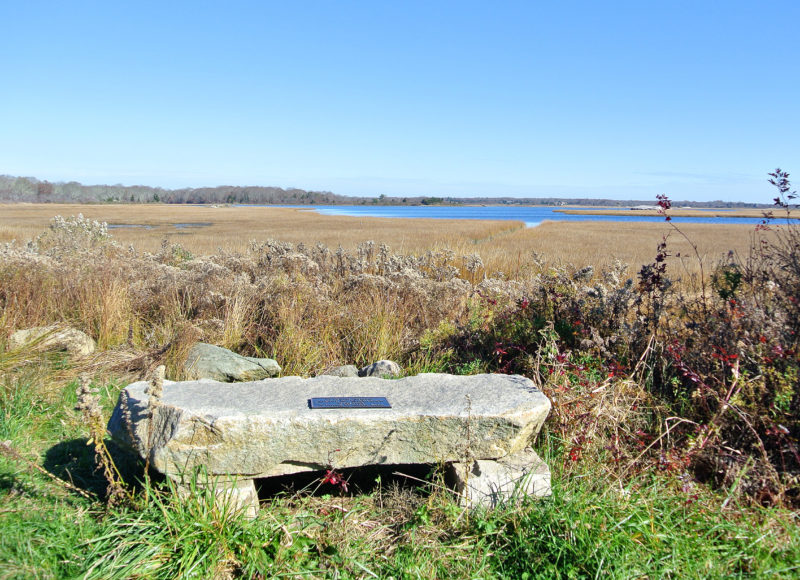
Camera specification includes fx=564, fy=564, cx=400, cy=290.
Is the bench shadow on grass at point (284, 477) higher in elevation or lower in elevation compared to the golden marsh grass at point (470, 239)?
lower

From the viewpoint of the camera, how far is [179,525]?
3.34 metres

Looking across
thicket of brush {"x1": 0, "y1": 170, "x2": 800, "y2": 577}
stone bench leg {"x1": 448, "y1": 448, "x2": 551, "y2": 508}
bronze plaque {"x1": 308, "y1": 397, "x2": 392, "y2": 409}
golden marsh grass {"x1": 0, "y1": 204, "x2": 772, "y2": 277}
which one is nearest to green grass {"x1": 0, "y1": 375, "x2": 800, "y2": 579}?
thicket of brush {"x1": 0, "y1": 170, "x2": 800, "y2": 577}

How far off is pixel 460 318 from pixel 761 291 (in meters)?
3.69

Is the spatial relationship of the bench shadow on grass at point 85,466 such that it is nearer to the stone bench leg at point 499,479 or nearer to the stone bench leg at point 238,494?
the stone bench leg at point 238,494

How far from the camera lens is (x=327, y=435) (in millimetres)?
3822

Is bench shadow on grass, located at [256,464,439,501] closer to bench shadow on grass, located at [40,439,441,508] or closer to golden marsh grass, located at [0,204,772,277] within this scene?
bench shadow on grass, located at [40,439,441,508]

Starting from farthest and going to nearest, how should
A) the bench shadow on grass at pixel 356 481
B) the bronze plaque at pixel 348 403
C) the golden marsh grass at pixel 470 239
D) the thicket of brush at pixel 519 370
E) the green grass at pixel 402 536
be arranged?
the golden marsh grass at pixel 470 239 → the bench shadow on grass at pixel 356 481 → the bronze plaque at pixel 348 403 → the thicket of brush at pixel 519 370 → the green grass at pixel 402 536

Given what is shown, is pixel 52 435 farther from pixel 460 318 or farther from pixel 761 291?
pixel 761 291

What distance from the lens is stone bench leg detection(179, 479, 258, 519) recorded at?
3580 mm

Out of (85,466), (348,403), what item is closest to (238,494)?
(348,403)

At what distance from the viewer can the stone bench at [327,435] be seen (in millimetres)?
3668

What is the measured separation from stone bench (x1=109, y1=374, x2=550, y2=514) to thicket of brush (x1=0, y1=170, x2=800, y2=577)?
270 millimetres

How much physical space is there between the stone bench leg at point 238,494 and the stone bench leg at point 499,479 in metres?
1.39

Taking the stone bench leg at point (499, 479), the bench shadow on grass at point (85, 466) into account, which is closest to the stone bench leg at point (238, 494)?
the bench shadow on grass at point (85, 466)
